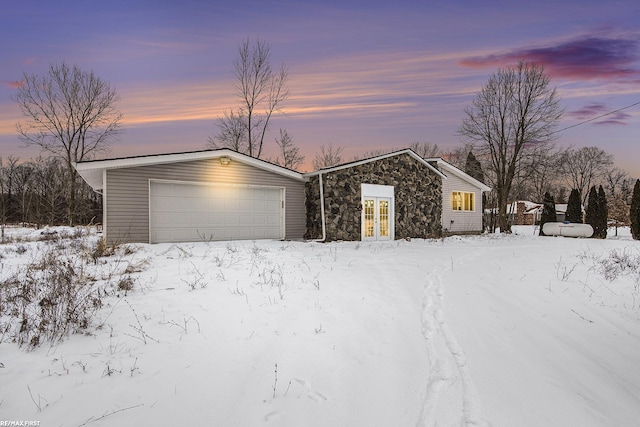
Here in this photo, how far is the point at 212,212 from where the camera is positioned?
11852 millimetres

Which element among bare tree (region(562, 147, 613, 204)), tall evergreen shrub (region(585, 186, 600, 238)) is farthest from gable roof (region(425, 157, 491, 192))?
bare tree (region(562, 147, 613, 204))

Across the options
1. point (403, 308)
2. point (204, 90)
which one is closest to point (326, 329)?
point (403, 308)

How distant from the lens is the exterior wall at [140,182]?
1007 cm

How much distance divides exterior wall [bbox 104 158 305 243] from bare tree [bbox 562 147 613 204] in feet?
161

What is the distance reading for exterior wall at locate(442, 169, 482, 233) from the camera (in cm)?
1911

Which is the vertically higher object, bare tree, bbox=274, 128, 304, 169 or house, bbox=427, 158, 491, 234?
bare tree, bbox=274, 128, 304, 169

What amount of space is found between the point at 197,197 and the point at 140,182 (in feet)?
6.28

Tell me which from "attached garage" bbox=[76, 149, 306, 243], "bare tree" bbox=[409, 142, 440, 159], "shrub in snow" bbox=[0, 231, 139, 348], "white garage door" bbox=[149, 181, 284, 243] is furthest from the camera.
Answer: "bare tree" bbox=[409, 142, 440, 159]

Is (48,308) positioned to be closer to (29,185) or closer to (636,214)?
(636,214)

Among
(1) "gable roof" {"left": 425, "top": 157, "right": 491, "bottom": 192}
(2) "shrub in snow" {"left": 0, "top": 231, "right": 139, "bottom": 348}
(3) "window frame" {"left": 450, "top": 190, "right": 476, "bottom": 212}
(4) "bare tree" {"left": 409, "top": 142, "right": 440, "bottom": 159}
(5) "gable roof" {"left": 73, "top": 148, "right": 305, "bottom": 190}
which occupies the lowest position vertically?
(2) "shrub in snow" {"left": 0, "top": 231, "right": 139, "bottom": 348}

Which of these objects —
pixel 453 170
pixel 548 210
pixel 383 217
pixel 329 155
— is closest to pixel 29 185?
pixel 329 155

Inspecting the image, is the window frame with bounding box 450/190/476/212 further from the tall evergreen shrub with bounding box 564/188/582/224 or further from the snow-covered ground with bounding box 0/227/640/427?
the snow-covered ground with bounding box 0/227/640/427

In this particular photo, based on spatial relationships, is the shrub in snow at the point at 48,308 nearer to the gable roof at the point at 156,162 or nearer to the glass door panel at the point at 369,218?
the gable roof at the point at 156,162

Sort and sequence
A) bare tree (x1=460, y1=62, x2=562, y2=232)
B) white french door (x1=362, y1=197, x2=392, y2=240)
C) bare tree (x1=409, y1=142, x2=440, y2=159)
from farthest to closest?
bare tree (x1=409, y1=142, x2=440, y2=159) → bare tree (x1=460, y1=62, x2=562, y2=232) → white french door (x1=362, y1=197, x2=392, y2=240)
